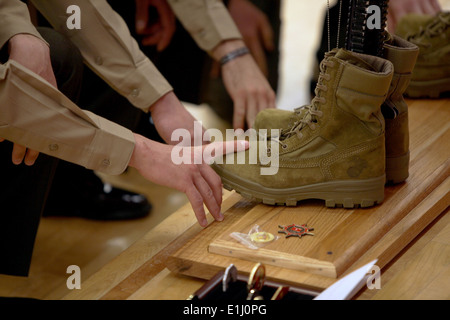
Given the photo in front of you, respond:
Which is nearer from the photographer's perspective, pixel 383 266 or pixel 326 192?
pixel 383 266

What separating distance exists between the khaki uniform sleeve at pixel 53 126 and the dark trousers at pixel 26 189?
0.33m

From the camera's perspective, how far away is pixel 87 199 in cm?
213

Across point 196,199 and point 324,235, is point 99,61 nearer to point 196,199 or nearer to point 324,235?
point 196,199

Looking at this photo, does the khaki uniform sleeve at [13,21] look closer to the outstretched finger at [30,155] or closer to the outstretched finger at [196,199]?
the outstretched finger at [30,155]

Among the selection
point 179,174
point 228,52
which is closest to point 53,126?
point 179,174

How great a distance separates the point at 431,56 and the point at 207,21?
642mm

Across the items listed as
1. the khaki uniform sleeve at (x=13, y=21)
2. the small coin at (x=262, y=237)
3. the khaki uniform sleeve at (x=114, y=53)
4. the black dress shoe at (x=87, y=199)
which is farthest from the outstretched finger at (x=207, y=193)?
the black dress shoe at (x=87, y=199)

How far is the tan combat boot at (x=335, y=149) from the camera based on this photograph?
1.28m

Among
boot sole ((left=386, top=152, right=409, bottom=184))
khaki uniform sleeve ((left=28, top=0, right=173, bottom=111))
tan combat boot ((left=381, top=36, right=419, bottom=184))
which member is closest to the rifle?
tan combat boot ((left=381, top=36, right=419, bottom=184))

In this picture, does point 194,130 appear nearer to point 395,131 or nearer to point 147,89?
point 147,89

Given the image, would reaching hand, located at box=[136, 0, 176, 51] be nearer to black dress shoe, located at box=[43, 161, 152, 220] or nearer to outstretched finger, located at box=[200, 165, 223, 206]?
black dress shoe, located at box=[43, 161, 152, 220]

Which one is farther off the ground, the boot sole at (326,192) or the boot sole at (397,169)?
the boot sole at (397,169)
